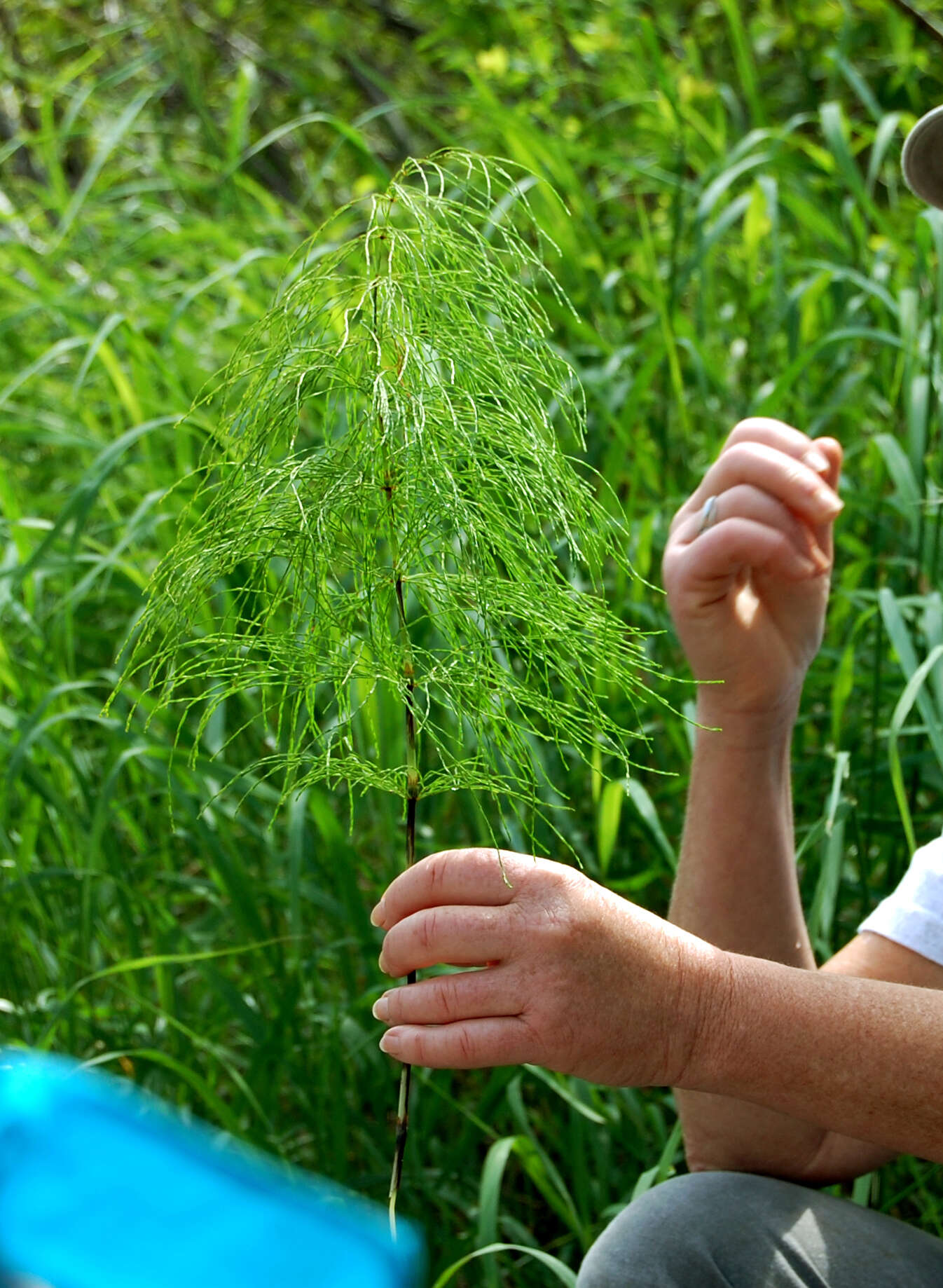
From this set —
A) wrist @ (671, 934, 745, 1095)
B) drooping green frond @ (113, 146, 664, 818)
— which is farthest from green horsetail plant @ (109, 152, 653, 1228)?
wrist @ (671, 934, 745, 1095)

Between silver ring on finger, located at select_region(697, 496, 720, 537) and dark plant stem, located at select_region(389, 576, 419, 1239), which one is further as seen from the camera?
silver ring on finger, located at select_region(697, 496, 720, 537)

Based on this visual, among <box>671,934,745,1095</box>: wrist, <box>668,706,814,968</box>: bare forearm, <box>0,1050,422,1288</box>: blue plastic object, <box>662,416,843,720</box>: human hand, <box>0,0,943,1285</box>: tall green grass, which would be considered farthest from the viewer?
<box>0,0,943,1285</box>: tall green grass

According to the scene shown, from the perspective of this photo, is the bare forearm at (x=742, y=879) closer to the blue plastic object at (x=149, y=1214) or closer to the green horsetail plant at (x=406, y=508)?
the green horsetail plant at (x=406, y=508)

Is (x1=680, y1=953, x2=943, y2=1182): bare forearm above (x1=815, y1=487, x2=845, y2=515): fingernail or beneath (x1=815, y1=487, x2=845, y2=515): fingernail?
beneath

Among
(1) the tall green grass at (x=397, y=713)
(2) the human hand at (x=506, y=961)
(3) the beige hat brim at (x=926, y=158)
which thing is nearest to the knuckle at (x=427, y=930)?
Result: (2) the human hand at (x=506, y=961)

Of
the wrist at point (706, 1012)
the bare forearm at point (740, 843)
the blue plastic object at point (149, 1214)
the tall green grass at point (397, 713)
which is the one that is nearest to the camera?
the blue plastic object at point (149, 1214)

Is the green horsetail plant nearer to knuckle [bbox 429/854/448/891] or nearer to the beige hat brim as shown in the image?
knuckle [bbox 429/854/448/891]

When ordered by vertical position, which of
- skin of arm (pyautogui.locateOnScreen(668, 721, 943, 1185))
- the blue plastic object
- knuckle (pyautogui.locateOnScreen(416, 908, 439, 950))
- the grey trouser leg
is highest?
the blue plastic object

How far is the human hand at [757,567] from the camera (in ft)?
3.48

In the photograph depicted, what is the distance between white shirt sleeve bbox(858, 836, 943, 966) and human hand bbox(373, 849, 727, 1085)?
456 millimetres

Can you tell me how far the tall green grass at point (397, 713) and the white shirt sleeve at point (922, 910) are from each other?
119 mm

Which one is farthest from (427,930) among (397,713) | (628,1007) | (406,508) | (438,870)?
(397,713)

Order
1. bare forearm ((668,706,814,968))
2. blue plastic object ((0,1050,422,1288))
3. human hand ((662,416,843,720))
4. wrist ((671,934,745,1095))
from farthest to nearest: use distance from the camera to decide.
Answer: bare forearm ((668,706,814,968)) → human hand ((662,416,843,720)) → wrist ((671,934,745,1095)) → blue plastic object ((0,1050,422,1288))

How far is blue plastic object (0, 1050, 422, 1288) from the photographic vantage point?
6.8 inches
